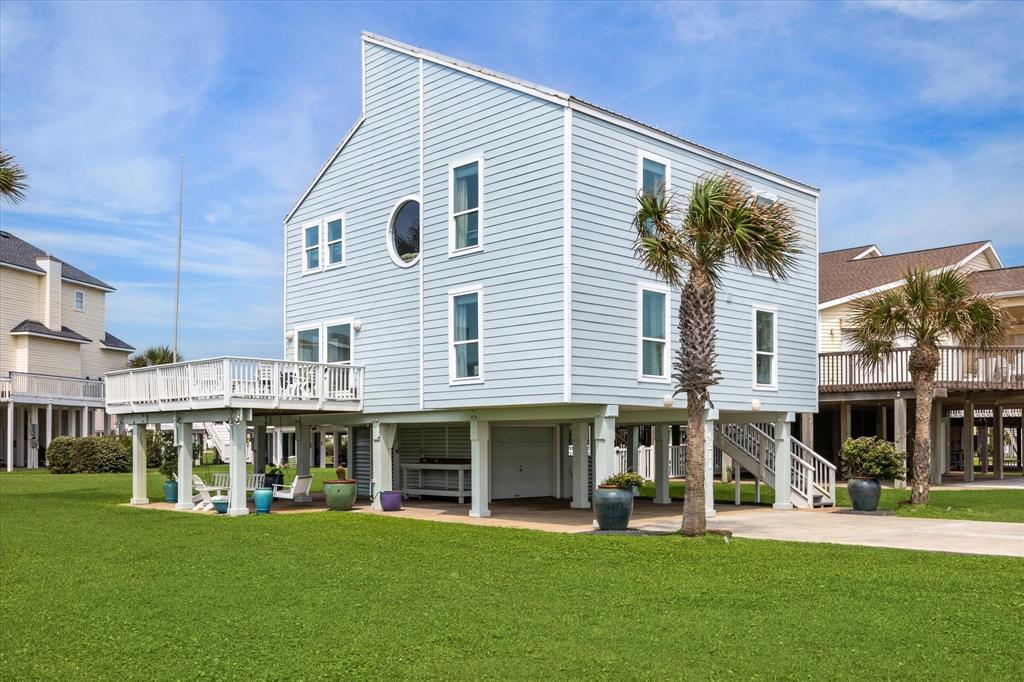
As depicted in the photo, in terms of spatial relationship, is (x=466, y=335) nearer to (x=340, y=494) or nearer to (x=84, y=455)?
(x=340, y=494)

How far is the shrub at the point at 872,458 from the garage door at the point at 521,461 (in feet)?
27.2

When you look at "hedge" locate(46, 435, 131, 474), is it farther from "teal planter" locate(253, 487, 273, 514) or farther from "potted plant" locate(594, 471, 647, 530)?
"potted plant" locate(594, 471, 647, 530)

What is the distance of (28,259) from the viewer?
160 ft

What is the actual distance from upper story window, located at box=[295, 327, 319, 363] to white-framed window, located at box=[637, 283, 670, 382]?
8841 millimetres

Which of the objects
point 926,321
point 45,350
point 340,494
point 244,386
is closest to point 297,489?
point 340,494

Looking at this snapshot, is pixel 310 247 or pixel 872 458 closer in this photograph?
pixel 872 458

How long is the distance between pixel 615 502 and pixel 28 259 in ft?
133

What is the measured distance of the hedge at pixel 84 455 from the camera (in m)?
41.6

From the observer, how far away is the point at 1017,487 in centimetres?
2905

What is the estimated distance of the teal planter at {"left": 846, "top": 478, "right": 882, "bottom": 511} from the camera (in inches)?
840

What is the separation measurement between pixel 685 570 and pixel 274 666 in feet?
20.5

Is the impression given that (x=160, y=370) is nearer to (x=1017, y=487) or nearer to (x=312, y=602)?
(x=312, y=602)

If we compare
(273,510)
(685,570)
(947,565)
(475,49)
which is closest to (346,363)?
(273,510)

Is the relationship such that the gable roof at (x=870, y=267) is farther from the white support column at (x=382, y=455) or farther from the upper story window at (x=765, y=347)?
the white support column at (x=382, y=455)
